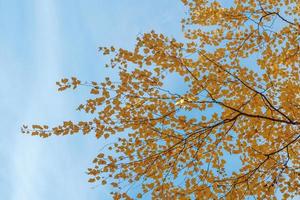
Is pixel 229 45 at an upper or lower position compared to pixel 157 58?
upper

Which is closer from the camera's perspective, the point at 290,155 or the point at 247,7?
the point at 290,155

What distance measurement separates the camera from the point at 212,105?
5.84 m

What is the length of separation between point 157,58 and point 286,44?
244 cm

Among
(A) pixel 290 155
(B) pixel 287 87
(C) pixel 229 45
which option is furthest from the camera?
(C) pixel 229 45

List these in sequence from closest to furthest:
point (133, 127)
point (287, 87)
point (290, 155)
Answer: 1. point (133, 127)
2. point (287, 87)
3. point (290, 155)

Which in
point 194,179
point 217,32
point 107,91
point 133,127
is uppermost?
point 217,32

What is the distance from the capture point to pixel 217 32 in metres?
7.69

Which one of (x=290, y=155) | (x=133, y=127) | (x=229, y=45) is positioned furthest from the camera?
(x=229, y=45)

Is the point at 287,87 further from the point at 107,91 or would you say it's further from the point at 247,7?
the point at 107,91

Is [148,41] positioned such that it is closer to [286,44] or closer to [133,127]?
[133,127]

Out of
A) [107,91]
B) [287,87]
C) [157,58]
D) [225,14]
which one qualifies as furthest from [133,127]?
[225,14]

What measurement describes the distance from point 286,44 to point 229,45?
906 millimetres

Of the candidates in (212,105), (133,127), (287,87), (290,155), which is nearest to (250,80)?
(287,87)

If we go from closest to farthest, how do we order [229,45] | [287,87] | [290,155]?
[287,87] < [290,155] < [229,45]
